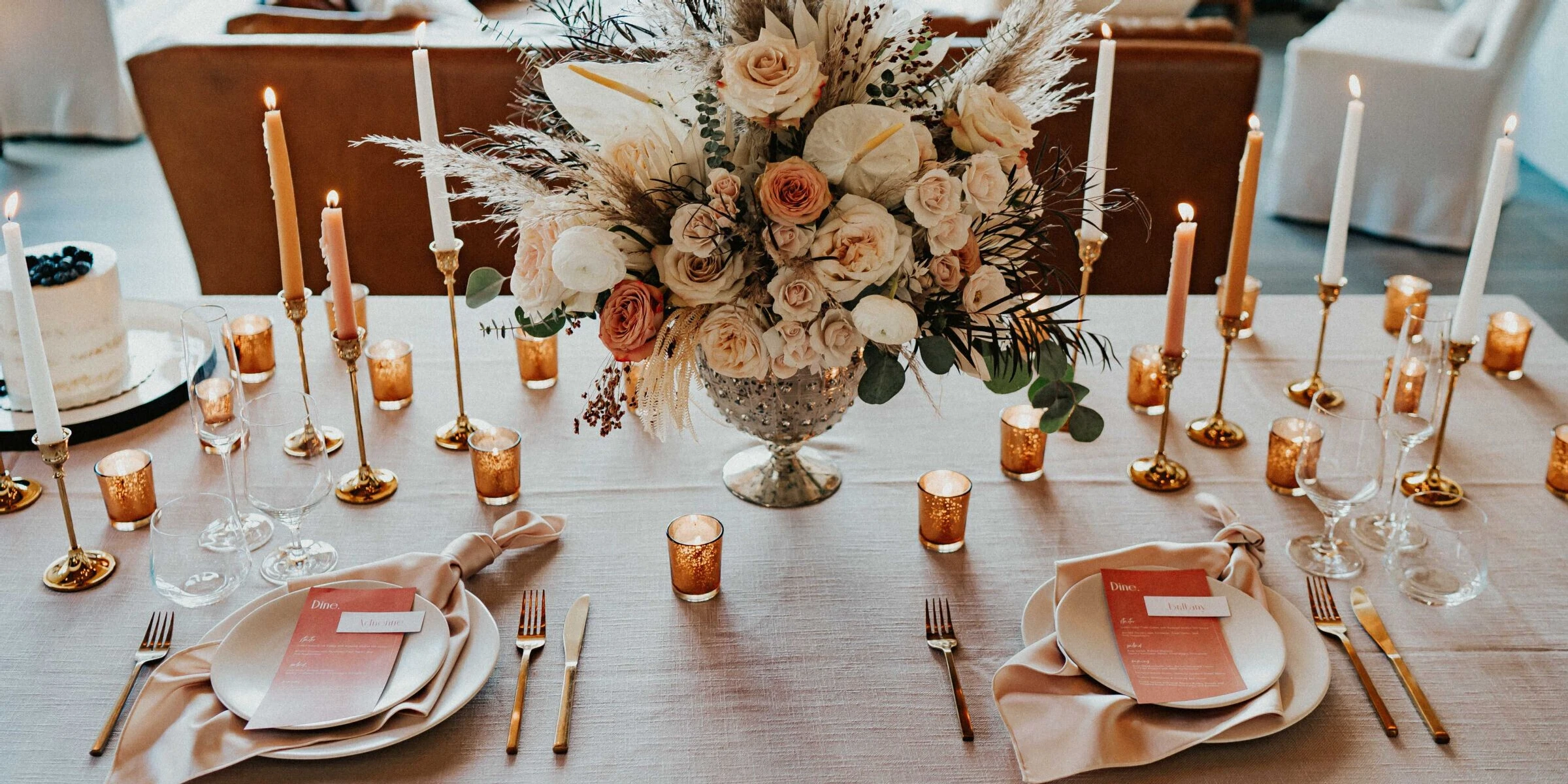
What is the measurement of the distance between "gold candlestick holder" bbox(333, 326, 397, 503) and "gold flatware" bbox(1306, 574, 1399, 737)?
1007 millimetres

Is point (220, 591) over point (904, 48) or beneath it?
beneath

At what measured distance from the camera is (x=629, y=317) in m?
1.14

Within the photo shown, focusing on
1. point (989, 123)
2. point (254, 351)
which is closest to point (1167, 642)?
point (989, 123)

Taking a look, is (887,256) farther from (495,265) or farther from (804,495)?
(495,265)

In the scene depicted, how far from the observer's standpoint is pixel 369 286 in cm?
304

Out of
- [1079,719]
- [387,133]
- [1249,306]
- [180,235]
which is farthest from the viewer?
[180,235]

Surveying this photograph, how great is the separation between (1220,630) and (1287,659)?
2.4 inches

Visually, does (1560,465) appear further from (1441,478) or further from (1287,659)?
(1287,659)

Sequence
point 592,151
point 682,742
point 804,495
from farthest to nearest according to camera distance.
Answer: point 804,495, point 592,151, point 682,742

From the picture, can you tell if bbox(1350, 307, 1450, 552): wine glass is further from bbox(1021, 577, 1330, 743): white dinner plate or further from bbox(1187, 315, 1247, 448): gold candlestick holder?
bbox(1021, 577, 1330, 743): white dinner plate

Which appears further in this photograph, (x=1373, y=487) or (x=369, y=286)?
(x=369, y=286)

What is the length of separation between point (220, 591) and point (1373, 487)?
1.18 metres

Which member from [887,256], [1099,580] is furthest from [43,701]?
[1099,580]

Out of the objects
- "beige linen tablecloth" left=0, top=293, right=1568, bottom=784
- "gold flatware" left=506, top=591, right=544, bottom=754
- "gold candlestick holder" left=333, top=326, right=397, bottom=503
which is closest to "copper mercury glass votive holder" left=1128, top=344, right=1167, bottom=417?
"beige linen tablecloth" left=0, top=293, right=1568, bottom=784
